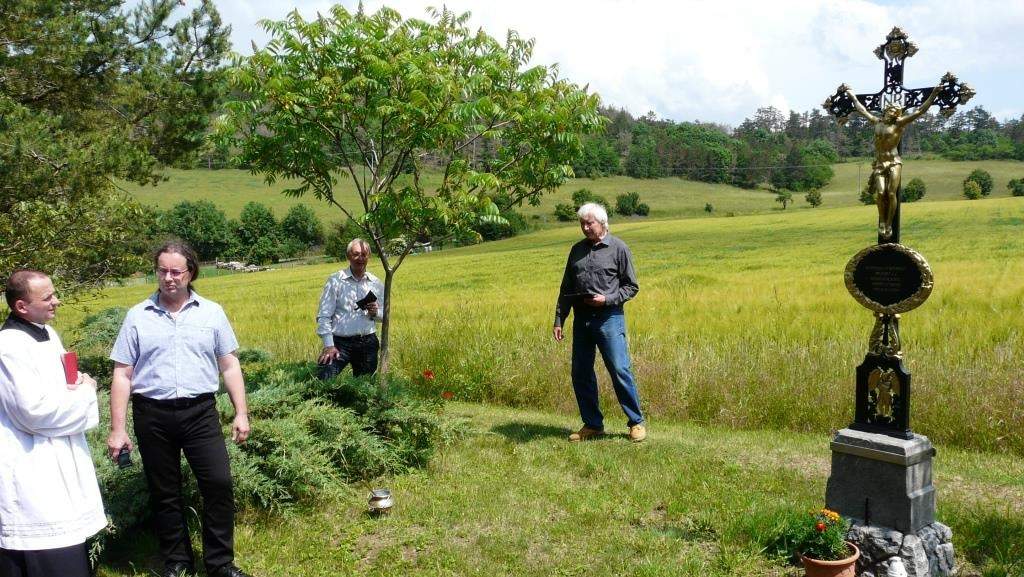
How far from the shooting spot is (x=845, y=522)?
14.4 ft

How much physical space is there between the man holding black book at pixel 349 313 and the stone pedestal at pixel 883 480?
441 centimetres

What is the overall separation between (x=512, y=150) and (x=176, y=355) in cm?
422

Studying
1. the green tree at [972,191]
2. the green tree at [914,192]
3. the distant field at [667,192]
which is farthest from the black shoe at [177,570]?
the green tree at [972,191]

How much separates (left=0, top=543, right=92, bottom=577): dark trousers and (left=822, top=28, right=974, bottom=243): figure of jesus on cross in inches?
194

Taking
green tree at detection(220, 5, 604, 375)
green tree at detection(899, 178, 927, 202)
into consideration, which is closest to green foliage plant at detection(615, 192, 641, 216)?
green tree at detection(899, 178, 927, 202)

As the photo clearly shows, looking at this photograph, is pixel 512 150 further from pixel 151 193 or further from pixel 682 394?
pixel 151 193

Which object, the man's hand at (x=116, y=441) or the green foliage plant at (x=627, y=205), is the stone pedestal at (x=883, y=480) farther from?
the green foliage plant at (x=627, y=205)

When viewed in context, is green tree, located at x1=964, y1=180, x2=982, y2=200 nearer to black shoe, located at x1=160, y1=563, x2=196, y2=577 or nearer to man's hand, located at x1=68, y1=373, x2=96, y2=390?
black shoe, located at x1=160, y1=563, x2=196, y2=577

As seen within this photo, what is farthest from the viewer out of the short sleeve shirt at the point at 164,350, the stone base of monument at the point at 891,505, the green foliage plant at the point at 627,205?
the green foliage plant at the point at 627,205

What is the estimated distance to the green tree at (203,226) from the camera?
243 feet

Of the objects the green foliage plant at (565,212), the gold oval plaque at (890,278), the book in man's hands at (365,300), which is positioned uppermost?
the green foliage plant at (565,212)

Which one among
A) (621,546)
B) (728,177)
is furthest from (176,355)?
(728,177)

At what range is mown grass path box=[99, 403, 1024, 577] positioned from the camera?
15.1ft

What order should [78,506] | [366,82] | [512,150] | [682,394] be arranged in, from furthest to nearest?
[682,394] → [512,150] → [366,82] → [78,506]
